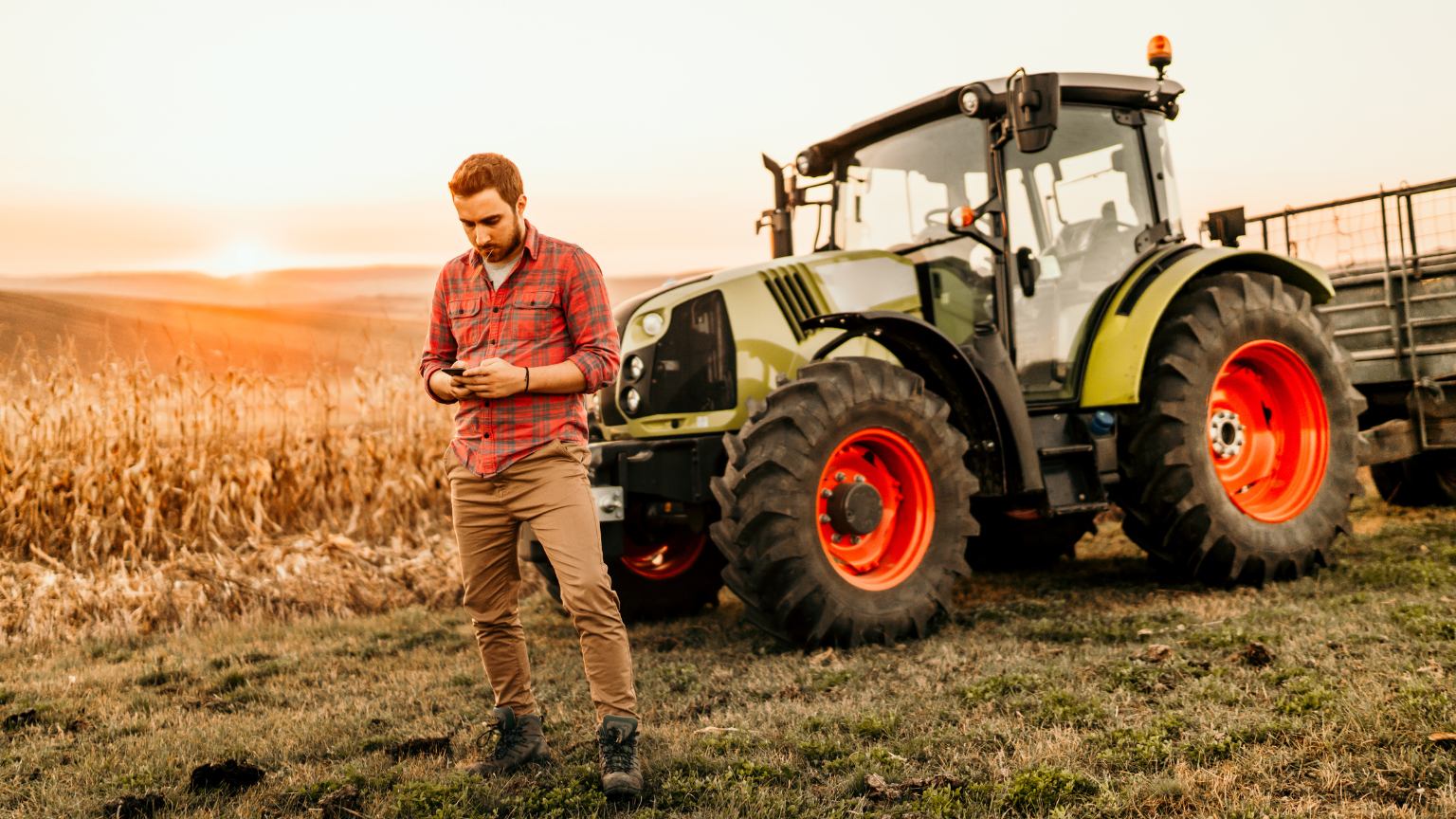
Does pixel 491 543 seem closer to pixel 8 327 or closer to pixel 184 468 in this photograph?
pixel 184 468

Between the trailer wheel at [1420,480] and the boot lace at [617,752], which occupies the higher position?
the boot lace at [617,752]

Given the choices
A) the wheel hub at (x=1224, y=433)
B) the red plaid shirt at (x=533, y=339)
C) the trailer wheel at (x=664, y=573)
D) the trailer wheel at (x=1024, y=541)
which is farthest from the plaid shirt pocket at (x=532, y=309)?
the wheel hub at (x=1224, y=433)

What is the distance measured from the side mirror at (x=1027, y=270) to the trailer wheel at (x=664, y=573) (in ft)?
6.59

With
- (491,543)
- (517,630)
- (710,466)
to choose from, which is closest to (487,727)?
(517,630)

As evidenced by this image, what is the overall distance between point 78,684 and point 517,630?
97.4 inches

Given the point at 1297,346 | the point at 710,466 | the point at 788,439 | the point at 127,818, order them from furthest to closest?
the point at 1297,346, the point at 710,466, the point at 788,439, the point at 127,818

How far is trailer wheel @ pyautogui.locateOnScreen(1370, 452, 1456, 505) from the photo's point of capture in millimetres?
8086

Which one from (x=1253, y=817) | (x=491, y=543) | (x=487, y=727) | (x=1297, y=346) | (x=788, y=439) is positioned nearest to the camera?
(x=1253, y=817)

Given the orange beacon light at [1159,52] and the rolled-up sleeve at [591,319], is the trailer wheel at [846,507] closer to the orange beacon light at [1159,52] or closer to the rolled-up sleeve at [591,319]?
the rolled-up sleeve at [591,319]

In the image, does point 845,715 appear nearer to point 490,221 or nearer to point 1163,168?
point 490,221

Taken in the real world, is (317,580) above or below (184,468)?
below

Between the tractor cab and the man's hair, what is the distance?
9.16 ft

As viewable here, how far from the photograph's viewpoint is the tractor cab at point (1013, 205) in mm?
5699

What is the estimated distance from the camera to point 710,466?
4996 millimetres
